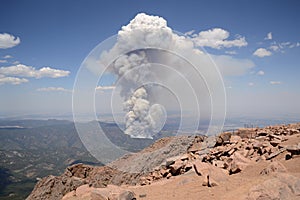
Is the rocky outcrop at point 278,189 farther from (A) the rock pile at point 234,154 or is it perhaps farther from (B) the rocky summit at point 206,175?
(A) the rock pile at point 234,154

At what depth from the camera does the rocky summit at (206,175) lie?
1077 centimetres

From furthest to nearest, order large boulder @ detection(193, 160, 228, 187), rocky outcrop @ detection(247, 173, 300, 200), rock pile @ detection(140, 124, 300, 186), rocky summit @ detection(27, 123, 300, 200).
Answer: rock pile @ detection(140, 124, 300, 186)
large boulder @ detection(193, 160, 228, 187)
rocky summit @ detection(27, 123, 300, 200)
rocky outcrop @ detection(247, 173, 300, 200)

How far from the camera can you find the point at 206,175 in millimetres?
13477

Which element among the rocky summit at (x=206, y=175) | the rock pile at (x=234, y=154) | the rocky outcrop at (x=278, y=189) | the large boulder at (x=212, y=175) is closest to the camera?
the rocky outcrop at (x=278, y=189)

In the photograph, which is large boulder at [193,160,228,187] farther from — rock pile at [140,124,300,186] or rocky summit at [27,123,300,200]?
rock pile at [140,124,300,186]

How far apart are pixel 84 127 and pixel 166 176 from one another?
1176 cm

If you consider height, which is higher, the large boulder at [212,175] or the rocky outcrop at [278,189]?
the rocky outcrop at [278,189]

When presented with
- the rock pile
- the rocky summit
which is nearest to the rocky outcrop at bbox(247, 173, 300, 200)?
the rocky summit

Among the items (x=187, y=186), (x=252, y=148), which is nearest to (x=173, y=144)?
(x=252, y=148)

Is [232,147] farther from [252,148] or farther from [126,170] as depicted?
[126,170]

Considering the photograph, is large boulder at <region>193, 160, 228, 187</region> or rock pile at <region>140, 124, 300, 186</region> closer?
large boulder at <region>193, 160, 228, 187</region>

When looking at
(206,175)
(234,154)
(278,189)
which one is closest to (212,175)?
(206,175)

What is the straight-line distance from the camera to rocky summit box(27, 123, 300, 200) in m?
10.8

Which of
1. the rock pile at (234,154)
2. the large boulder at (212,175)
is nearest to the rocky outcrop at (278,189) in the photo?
the rock pile at (234,154)
